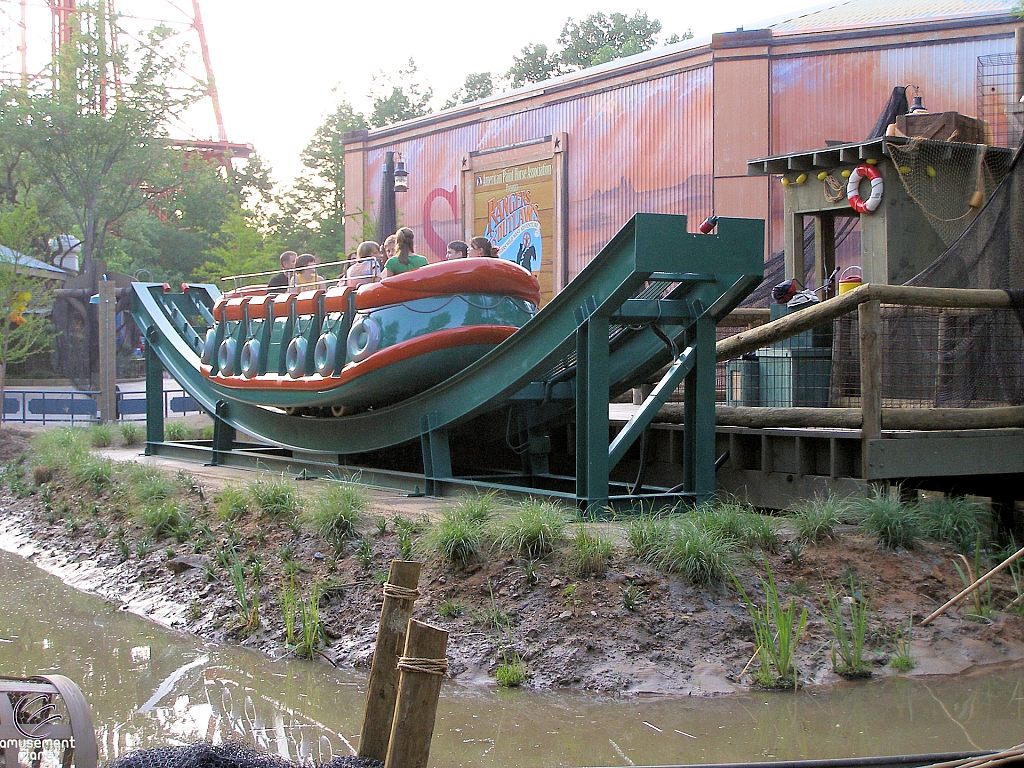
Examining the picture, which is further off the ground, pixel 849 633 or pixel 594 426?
pixel 594 426

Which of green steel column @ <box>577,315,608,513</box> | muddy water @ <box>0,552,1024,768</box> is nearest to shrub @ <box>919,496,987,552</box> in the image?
muddy water @ <box>0,552,1024,768</box>

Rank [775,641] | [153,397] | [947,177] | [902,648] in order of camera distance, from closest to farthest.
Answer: [775,641] → [902,648] → [947,177] → [153,397]

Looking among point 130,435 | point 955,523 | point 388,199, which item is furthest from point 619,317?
point 388,199

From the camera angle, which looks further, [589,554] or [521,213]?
[521,213]

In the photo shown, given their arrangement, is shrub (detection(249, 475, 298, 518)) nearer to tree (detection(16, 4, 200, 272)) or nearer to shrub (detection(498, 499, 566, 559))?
shrub (detection(498, 499, 566, 559))

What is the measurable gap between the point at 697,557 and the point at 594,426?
1575 millimetres

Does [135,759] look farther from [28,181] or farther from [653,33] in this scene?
[653,33]

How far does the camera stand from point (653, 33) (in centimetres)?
5169

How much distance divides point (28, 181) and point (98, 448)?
83.9ft

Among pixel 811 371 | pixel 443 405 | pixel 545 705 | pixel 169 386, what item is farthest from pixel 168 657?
pixel 169 386

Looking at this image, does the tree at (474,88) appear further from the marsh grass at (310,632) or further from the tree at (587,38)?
the marsh grass at (310,632)

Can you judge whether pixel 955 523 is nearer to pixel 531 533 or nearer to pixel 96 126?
pixel 531 533

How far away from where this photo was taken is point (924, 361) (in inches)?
343

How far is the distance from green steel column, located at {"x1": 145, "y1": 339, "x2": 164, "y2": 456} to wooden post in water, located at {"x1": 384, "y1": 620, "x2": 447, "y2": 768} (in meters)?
11.9
